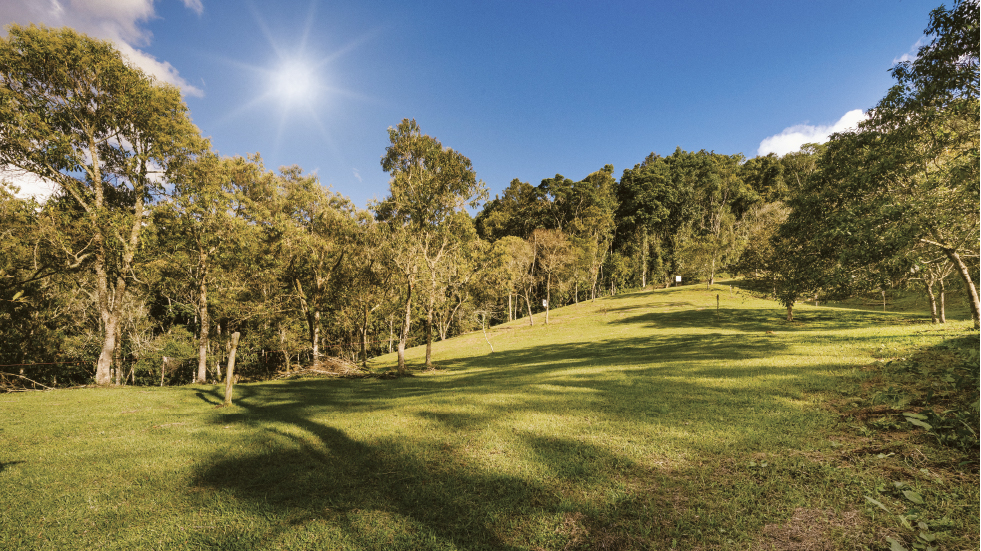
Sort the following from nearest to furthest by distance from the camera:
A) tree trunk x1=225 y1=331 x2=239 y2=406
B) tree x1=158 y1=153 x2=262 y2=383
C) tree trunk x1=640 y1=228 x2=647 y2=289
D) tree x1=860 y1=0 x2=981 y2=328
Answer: tree x1=860 y1=0 x2=981 y2=328
tree trunk x1=225 y1=331 x2=239 y2=406
tree x1=158 y1=153 x2=262 y2=383
tree trunk x1=640 y1=228 x2=647 y2=289

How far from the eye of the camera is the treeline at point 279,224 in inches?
438

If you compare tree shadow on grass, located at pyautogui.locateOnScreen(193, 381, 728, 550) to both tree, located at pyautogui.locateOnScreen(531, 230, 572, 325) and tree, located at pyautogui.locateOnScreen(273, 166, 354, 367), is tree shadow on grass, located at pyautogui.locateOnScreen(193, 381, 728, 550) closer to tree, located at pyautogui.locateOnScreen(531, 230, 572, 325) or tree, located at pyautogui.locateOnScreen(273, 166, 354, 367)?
tree, located at pyautogui.locateOnScreen(273, 166, 354, 367)

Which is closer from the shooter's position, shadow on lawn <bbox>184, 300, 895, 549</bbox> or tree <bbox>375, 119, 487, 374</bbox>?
shadow on lawn <bbox>184, 300, 895, 549</bbox>

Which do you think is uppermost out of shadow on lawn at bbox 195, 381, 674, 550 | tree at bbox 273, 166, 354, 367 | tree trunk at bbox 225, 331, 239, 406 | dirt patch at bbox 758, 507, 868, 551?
tree at bbox 273, 166, 354, 367

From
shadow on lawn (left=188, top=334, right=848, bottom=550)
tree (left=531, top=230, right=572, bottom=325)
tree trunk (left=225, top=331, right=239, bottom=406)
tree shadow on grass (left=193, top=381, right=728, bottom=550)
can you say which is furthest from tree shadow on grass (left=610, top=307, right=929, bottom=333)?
tree trunk (left=225, top=331, right=239, bottom=406)

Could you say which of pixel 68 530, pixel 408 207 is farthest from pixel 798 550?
pixel 408 207

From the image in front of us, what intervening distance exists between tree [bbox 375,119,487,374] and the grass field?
10.9 meters

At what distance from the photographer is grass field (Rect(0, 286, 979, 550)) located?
3721 millimetres

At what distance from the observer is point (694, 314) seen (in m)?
35.2

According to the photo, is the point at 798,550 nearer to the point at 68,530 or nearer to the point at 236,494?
the point at 236,494

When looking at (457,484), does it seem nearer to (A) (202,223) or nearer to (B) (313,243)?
(B) (313,243)

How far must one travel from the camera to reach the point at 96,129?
18.4 m

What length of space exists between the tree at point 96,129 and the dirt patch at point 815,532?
25.8m

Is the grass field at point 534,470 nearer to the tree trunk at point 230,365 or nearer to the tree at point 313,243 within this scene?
the tree trunk at point 230,365
